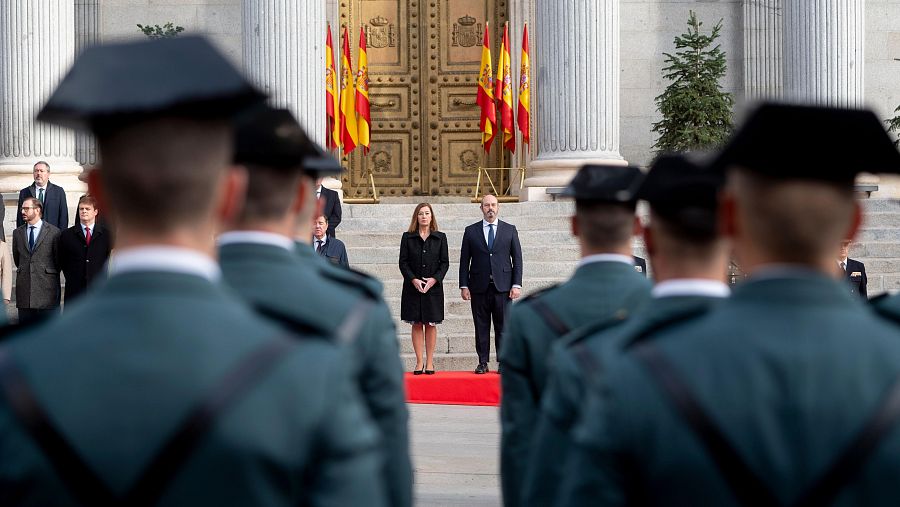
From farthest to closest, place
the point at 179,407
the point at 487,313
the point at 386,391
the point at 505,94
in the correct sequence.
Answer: the point at 505,94 → the point at 487,313 → the point at 386,391 → the point at 179,407

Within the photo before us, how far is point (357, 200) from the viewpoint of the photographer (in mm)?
21922

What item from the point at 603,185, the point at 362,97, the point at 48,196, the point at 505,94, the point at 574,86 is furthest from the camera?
the point at 362,97

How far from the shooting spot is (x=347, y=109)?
2119 cm

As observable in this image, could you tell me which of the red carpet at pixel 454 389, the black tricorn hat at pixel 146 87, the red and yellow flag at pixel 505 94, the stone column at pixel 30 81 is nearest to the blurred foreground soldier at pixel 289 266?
the black tricorn hat at pixel 146 87

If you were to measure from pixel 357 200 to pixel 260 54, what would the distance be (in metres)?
3.89

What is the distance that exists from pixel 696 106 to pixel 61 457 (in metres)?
18.2

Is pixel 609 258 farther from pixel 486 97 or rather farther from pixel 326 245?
pixel 486 97

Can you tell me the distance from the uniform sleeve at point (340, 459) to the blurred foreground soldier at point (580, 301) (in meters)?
2.27

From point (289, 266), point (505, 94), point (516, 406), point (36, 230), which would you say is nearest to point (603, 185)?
point (516, 406)

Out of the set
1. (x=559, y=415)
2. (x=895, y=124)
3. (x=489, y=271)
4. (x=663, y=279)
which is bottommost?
(x=559, y=415)

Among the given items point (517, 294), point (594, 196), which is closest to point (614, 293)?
point (594, 196)

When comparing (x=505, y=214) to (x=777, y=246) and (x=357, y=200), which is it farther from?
(x=777, y=246)

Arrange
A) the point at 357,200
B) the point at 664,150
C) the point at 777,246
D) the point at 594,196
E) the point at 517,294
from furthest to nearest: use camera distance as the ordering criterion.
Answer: the point at 357,200, the point at 664,150, the point at 517,294, the point at 594,196, the point at 777,246

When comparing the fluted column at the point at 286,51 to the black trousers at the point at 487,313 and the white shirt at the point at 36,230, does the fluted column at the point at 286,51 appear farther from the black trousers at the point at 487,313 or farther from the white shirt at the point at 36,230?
the black trousers at the point at 487,313
